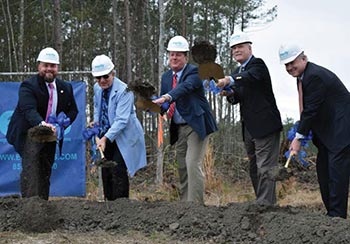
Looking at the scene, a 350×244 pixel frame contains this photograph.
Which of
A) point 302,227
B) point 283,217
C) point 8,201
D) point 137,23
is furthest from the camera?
point 137,23

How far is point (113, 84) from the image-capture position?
6.01 metres

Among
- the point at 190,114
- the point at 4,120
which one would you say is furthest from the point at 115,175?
the point at 4,120

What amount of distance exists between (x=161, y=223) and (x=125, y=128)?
1.30 m

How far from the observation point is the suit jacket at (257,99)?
5547 mm

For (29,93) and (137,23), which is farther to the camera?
(137,23)

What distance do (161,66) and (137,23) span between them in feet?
41.6

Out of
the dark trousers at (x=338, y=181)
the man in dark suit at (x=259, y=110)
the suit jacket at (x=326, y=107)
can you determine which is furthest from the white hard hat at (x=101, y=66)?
the dark trousers at (x=338, y=181)

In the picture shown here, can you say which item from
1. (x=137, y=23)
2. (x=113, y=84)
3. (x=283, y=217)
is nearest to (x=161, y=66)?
(x=113, y=84)

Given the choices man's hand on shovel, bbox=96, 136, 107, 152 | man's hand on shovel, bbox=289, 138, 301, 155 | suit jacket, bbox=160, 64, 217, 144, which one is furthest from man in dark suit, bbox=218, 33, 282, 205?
man's hand on shovel, bbox=96, 136, 107, 152

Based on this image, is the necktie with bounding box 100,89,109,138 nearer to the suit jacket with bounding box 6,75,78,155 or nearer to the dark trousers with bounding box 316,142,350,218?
the suit jacket with bounding box 6,75,78,155

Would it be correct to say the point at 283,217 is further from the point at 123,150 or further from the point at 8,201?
the point at 8,201

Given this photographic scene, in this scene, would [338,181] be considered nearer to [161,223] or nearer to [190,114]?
[161,223]

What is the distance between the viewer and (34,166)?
19.8ft

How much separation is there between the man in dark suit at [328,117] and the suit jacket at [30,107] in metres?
2.41
